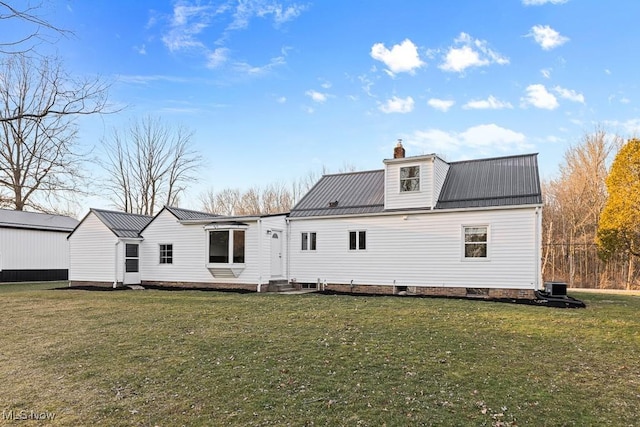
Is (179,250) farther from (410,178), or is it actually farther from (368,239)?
(410,178)

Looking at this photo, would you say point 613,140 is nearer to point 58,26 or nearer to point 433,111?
point 433,111

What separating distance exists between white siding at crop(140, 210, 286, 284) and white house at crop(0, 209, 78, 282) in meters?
11.0

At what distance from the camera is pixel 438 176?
1697cm

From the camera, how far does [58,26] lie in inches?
234

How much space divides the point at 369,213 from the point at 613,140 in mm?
22026

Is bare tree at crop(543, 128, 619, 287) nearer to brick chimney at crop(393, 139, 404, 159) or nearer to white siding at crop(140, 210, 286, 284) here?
brick chimney at crop(393, 139, 404, 159)

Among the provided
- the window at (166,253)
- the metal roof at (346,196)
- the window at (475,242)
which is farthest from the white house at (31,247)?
the window at (475,242)

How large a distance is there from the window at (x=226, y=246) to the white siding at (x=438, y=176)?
8.01 meters

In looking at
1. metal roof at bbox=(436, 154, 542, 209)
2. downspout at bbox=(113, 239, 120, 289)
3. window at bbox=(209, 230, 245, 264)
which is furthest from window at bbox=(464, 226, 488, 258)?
downspout at bbox=(113, 239, 120, 289)

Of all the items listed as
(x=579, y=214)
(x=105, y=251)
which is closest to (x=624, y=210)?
(x=579, y=214)

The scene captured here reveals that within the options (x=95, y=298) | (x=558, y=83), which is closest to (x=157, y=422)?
(x=95, y=298)

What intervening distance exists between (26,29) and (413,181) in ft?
43.5

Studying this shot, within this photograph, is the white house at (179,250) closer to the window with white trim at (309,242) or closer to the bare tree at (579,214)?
the window with white trim at (309,242)

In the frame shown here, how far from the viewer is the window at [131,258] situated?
2050 centimetres
